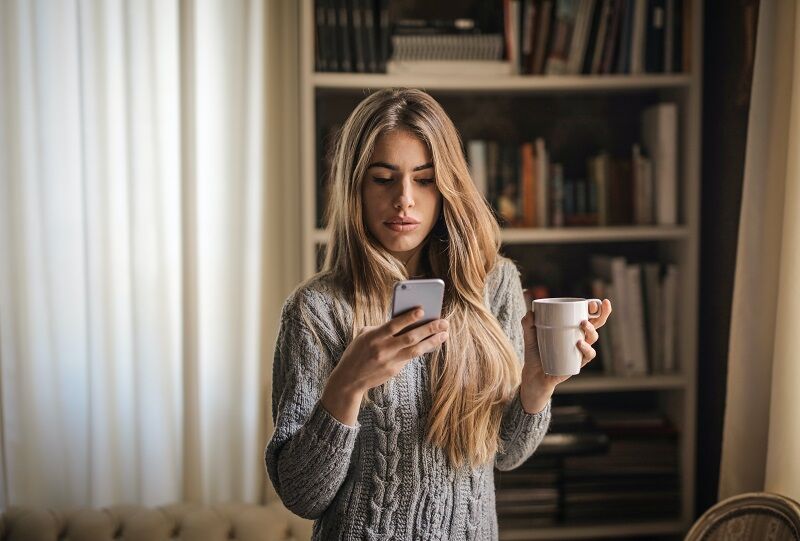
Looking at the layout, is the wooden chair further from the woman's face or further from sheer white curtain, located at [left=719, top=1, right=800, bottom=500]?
the woman's face

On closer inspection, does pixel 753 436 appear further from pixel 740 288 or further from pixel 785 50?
pixel 785 50

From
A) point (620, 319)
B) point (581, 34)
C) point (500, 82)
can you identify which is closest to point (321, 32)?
point (500, 82)

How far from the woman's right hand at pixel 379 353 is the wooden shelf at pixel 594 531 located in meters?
1.33

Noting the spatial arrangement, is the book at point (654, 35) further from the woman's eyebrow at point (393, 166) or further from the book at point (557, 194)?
the woman's eyebrow at point (393, 166)

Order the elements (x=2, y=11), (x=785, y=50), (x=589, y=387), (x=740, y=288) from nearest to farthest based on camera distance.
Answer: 1. (x=785, y=50)
2. (x=740, y=288)
3. (x=2, y=11)
4. (x=589, y=387)

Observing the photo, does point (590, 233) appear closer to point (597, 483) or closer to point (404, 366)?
point (597, 483)

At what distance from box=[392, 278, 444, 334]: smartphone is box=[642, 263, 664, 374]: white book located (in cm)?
142

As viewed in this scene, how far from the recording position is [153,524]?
2055 millimetres

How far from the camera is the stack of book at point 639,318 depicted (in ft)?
7.45

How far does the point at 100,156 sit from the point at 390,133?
1181 millimetres

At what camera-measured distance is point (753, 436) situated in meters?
1.92

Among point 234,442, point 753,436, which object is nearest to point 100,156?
point 234,442

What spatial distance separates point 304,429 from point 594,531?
141 centimetres

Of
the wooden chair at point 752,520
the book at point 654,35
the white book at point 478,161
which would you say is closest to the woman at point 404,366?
the wooden chair at point 752,520
